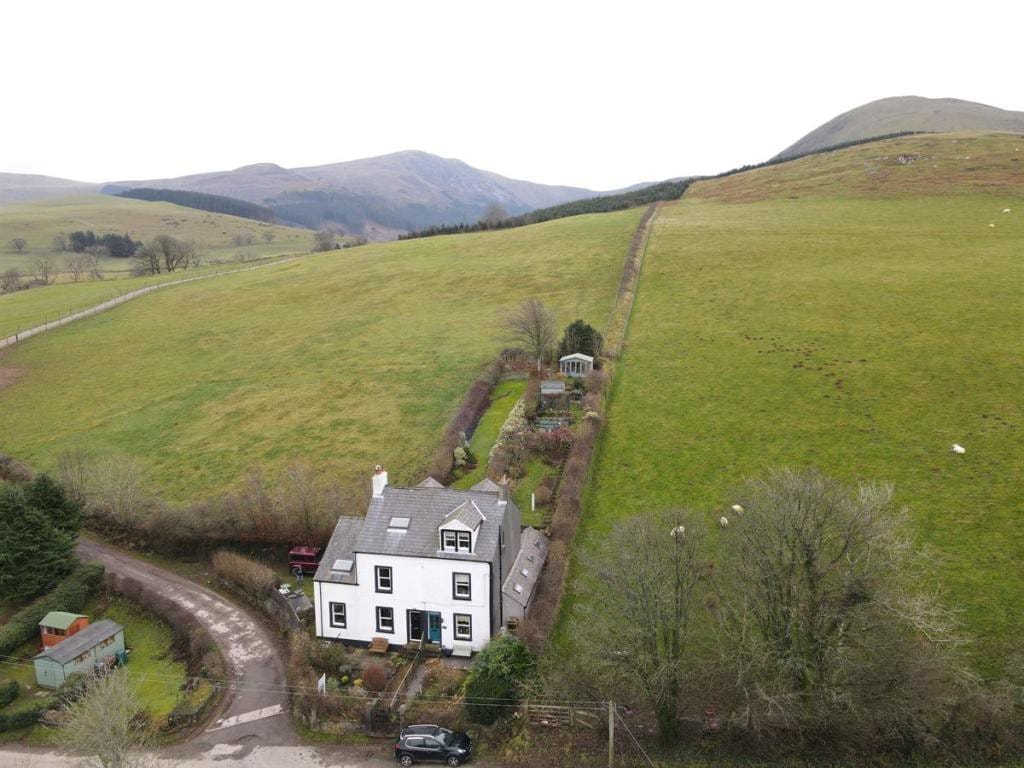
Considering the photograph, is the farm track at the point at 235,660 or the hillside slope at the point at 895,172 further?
the hillside slope at the point at 895,172

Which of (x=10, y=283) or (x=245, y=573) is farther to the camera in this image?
(x=10, y=283)

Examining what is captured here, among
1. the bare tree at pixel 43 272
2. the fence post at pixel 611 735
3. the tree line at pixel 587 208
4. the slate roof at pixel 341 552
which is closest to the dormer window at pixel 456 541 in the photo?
the slate roof at pixel 341 552

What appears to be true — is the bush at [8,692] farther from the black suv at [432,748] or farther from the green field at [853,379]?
the green field at [853,379]

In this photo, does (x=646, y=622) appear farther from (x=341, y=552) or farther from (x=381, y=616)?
(x=341, y=552)

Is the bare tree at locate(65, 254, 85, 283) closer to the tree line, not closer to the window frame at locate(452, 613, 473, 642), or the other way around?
the tree line

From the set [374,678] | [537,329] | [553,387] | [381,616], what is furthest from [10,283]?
[374,678]

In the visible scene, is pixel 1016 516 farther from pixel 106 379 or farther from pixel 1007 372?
pixel 106 379
